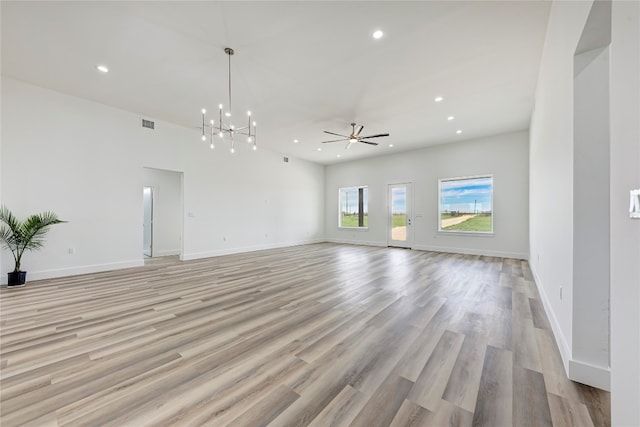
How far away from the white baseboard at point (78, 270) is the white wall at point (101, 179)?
16 millimetres

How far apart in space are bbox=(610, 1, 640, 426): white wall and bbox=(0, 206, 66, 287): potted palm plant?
681 cm

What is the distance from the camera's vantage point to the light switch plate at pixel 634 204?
2.90 feet

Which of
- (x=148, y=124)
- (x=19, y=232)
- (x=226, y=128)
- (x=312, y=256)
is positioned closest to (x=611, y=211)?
(x=312, y=256)

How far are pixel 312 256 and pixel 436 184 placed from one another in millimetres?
4559

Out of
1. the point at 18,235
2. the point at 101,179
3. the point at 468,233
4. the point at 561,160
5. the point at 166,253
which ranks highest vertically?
the point at 101,179

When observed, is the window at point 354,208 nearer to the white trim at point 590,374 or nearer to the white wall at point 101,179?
the white wall at point 101,179

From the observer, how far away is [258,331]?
257 cm

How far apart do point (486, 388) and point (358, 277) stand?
3055 millimetres

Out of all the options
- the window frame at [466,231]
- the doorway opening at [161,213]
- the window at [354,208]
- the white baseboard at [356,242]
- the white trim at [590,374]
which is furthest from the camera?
the window at [354,208]

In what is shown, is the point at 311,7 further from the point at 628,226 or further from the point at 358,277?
the point at 358,277

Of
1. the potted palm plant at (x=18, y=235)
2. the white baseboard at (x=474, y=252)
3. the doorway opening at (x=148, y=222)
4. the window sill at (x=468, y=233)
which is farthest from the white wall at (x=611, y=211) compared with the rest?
the doorway opening at (x=148, y=222)

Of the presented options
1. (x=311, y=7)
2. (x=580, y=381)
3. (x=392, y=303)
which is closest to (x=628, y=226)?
(x=580, y=381)

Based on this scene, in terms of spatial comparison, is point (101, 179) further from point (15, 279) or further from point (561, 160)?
point (561, 160)

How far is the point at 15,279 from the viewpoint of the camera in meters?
4.20
